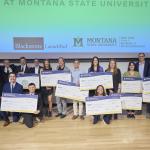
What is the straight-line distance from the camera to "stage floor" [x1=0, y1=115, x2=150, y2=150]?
4.82 m

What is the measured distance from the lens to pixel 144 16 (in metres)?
6.85

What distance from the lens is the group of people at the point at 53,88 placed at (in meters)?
6.00

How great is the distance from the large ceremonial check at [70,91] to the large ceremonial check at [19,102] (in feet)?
2.12

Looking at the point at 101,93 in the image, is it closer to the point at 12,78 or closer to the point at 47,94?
the point at 47,94

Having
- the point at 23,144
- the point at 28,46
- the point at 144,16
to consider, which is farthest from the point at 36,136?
the point at 144,16

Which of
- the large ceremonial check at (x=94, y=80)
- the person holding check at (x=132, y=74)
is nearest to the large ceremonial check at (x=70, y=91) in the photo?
the large ceremonial check at (x=94, y=80)

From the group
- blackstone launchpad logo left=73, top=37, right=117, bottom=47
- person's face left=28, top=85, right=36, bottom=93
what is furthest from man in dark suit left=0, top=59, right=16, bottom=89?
blackstone launchpad logo left=73, top=37, right=117, bottom=47

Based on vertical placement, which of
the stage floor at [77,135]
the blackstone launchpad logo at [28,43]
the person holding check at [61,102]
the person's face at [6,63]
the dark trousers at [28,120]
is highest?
the blackstone launchpad logo at [28,43]

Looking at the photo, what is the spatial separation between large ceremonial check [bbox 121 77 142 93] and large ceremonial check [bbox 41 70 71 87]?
3.71 feet

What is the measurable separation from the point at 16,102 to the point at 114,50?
2.42 meters

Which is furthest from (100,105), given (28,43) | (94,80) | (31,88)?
(28,43)

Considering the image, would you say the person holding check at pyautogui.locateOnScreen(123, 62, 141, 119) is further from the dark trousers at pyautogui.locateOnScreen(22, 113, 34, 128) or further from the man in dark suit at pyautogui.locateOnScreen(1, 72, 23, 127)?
the man in dark suit at pyautogui.locateOnScreen(1, 72, 23, 127)

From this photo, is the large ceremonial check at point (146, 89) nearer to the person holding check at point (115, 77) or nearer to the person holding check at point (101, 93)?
the person holding check at point (115, 77)

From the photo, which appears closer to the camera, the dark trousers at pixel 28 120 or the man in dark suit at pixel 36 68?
the dark trousers at pixel 28 120
